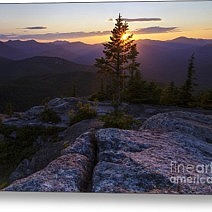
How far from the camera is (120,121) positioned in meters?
12.6

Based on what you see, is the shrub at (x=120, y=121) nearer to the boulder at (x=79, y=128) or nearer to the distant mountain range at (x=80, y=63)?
the boulder at (x=79, y=128)

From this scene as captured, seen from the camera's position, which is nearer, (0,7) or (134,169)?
(134,169)

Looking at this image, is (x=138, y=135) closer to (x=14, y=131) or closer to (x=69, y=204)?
(x=69, y=204)

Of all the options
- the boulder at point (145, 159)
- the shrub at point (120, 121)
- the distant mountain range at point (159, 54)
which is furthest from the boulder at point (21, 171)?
the distant mountain range at point (159, 54)

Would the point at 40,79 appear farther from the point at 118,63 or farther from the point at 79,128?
the point at 118,63

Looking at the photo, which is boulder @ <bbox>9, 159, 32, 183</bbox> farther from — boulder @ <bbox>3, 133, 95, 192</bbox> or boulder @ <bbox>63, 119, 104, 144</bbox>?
boulder @ <bbox>63, 119, 104, 144</bbox>

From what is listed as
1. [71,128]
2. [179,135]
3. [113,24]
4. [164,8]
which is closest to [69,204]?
[71,128]

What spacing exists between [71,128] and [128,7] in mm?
3960

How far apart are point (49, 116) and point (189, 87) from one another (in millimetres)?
4377

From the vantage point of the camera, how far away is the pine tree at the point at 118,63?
1253 cm

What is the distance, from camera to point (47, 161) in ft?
39.4
